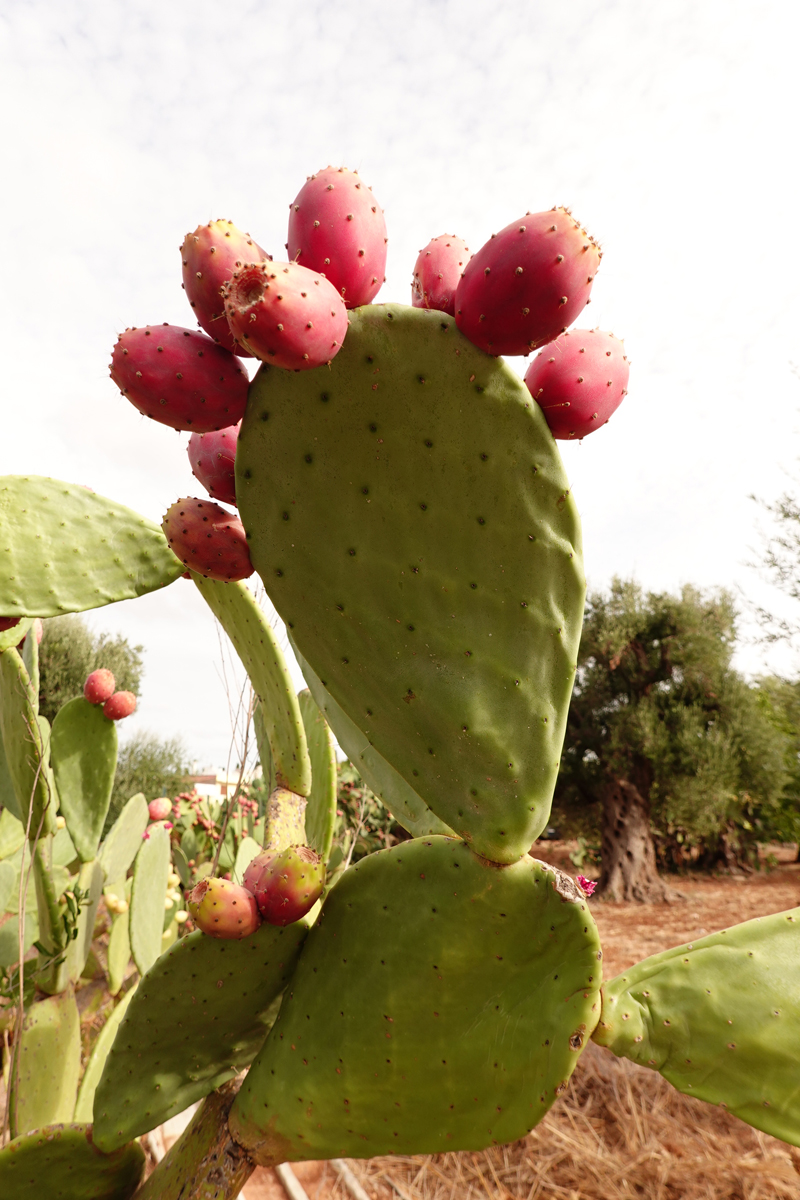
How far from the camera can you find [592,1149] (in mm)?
2266

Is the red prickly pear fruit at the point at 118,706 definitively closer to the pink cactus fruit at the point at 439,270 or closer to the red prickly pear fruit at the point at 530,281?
the pink cactus fruit at the point at 439,270

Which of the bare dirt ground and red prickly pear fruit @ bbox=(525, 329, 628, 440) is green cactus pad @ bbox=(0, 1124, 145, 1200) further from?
red prickly pear fruit @ bbox=(525, 329, 628, 440)

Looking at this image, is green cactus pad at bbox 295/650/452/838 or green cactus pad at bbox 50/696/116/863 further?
green cactus pad at bbox 50/696/116/863

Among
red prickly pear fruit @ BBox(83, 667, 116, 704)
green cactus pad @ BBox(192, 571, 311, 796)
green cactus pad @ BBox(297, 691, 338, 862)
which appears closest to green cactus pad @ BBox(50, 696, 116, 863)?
red prickly pear fruit @ BBox(83, 667, 116, 704)

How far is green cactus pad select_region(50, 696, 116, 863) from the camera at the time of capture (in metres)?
2.06

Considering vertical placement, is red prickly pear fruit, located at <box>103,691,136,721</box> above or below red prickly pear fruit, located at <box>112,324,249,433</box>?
below

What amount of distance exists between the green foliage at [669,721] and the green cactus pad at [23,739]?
22.9ft

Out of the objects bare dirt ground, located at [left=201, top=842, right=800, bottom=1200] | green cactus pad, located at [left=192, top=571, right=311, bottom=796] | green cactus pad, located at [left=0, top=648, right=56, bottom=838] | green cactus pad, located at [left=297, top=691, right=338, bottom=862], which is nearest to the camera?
green cactus pad, located at [left=192, top=571, right=311, bottom=796]

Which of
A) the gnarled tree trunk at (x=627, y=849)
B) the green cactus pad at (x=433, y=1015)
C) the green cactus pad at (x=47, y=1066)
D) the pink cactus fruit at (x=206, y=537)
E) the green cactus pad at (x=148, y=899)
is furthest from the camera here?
the gnarled tree trunk at (x=627, y=849)

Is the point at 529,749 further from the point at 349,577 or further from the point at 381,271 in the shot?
the point at 381,271

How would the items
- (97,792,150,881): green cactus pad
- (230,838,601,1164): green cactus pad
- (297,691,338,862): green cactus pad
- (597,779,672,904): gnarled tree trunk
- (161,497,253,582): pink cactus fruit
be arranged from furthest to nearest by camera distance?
(597,779,672,904): gnarled tree trunk
(97,792,150,881): green cactus pad
(297,691,338,862): green cactus pad
(161,497,253,582): pink cactus fruit
(230,838,601,1164): green cactus pad

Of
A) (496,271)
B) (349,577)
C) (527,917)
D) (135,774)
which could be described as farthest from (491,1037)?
(135,774)

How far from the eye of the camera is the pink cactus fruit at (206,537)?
921mm

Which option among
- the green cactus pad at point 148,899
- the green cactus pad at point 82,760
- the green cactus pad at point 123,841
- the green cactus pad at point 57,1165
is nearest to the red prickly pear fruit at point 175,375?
the green cactus pad at point 57,1165
